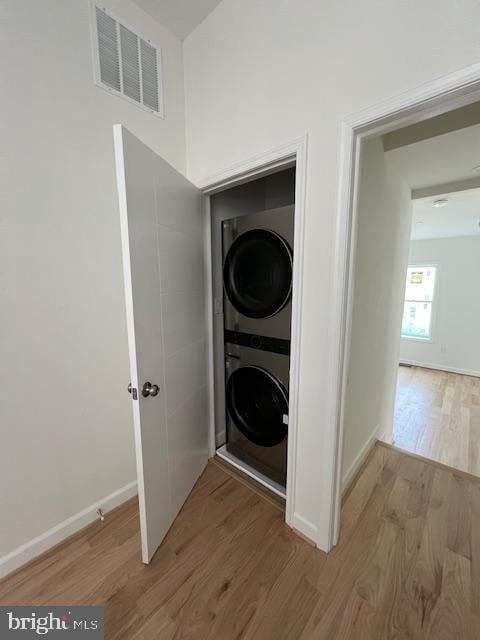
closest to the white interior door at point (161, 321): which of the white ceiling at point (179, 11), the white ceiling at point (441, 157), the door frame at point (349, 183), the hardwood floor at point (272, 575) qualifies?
the hardwood floor at point (272, 575)

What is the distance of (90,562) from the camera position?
1.24 meters

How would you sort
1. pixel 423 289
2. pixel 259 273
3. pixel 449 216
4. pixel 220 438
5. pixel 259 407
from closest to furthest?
pixel 259 273 → pixel 259 407 → pixel 220 438 → pixel 449 216 → pixel 423 289

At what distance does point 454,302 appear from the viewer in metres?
4.75

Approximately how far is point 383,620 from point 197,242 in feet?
6.46

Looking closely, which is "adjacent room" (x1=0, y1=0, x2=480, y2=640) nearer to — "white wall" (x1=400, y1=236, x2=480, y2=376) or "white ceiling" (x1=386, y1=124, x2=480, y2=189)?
"white ceiling" (x1=386, y1=124, x2=480, y2=189)

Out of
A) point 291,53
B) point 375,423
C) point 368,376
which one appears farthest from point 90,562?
point 291,53

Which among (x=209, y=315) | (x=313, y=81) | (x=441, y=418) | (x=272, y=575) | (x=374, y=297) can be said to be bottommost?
(x=441, y=418)

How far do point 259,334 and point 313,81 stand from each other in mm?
1215

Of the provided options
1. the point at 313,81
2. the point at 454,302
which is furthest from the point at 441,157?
the point at 454,302

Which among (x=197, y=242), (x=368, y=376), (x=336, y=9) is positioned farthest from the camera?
(x=368, y=376)

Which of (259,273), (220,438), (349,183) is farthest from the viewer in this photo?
(220,438)

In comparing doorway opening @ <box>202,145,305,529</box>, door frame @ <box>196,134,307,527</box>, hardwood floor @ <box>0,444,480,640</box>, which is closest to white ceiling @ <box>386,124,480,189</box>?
doorway opening @ <box>202,145,305,529</box>

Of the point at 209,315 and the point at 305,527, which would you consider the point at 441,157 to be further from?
the point at 305,527

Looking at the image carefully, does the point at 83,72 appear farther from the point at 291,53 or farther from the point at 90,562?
the point at 90,562
